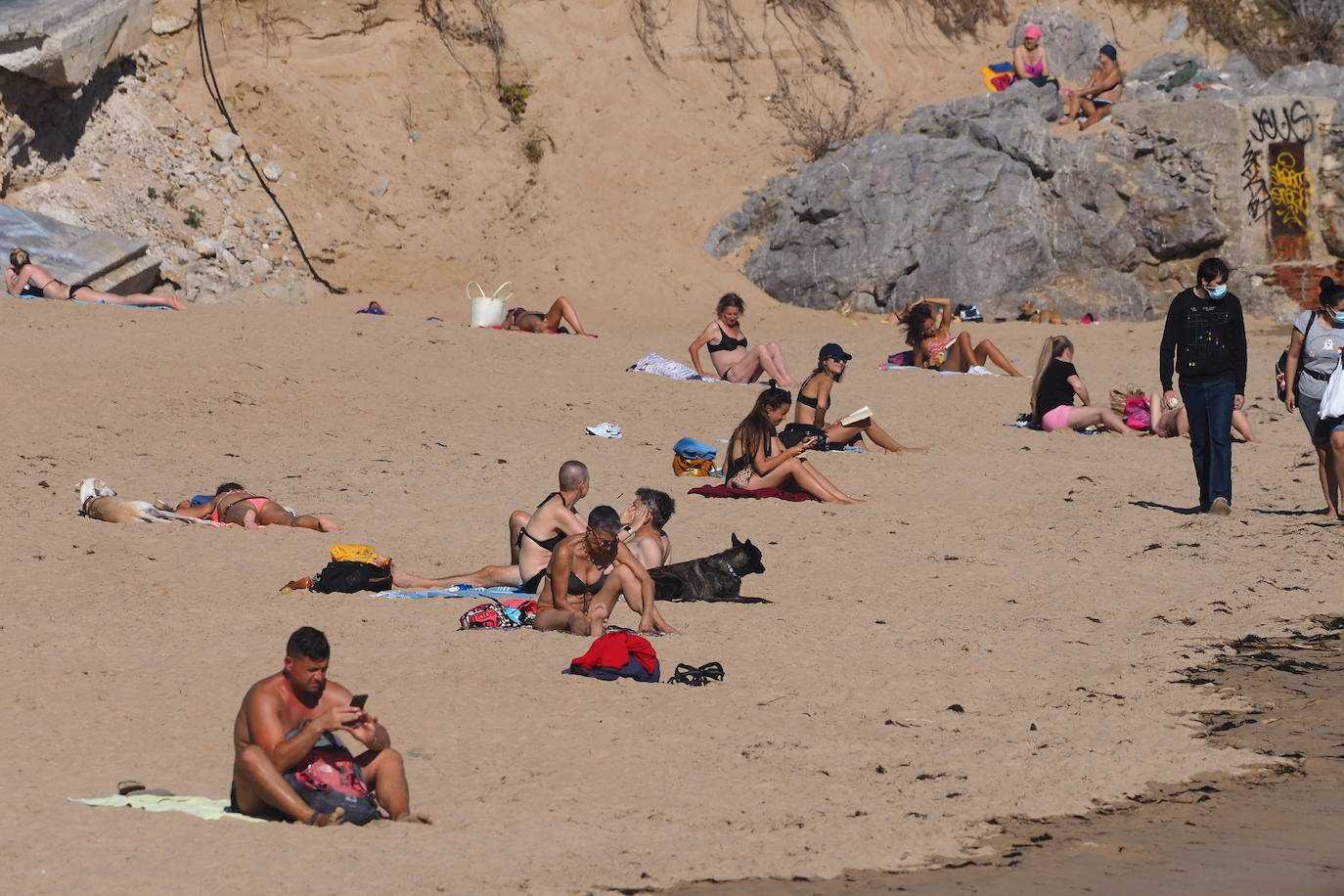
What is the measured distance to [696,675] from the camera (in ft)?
23.4

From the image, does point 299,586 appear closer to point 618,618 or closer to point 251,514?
point 251,514

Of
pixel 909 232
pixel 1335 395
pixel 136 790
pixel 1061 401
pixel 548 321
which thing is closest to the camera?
pixel 136 790

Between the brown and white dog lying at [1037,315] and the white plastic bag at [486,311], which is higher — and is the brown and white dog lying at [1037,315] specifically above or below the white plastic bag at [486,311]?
above

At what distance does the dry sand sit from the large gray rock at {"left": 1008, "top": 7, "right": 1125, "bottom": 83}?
6149mm

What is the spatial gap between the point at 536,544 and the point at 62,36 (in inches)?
505

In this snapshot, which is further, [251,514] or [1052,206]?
[1052,206]

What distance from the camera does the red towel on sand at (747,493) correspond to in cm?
1123

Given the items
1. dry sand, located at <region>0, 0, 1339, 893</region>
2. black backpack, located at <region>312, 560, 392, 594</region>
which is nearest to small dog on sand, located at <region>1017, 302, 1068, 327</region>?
dry sand, located at <region>0, 0, 1339, 893</region>

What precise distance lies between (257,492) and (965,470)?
193 inches

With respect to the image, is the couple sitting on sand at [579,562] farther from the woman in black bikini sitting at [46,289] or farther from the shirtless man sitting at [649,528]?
the woman in black bikini sitting at [46,289]

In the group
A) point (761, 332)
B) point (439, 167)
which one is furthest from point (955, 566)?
point (439, 167)

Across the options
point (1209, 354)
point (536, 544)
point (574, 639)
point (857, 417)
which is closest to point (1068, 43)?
point (857, 417)

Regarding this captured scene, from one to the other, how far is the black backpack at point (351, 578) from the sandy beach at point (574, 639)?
4.2 inches

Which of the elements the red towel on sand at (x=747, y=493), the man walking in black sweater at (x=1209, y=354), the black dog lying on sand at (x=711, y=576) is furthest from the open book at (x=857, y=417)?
the black dog lying on sand at (x=711, y=576)
